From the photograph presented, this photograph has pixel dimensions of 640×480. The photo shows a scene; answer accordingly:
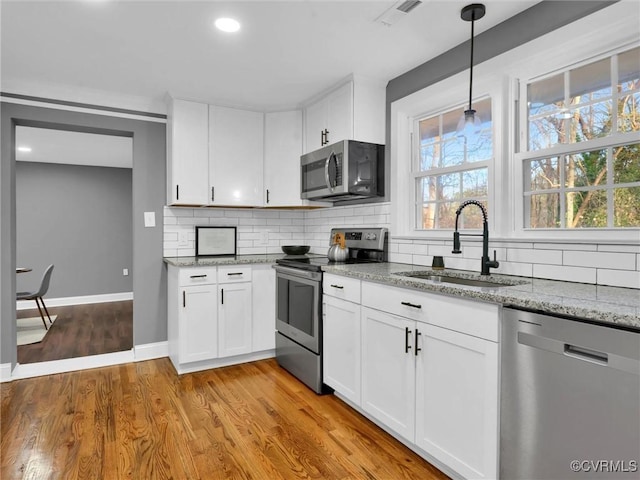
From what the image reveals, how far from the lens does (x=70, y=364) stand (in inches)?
128

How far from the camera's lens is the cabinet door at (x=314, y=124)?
128 inches

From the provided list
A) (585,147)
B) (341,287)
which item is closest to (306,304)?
(341,287)

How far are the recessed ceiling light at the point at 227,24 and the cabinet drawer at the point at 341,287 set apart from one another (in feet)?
5.30

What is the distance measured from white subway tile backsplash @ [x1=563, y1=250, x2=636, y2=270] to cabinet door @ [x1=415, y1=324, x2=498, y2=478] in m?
0.70

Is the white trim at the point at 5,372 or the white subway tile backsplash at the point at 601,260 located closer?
the white subway tile backsplash at the point at 601,260

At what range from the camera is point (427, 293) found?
6.01 feet

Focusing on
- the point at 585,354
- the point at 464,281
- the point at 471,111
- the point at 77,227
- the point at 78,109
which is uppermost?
the point at 78,109

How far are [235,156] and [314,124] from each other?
79 centimetres

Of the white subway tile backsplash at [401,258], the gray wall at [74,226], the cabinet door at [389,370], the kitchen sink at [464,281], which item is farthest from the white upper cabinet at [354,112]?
the gray wall at [74,226]

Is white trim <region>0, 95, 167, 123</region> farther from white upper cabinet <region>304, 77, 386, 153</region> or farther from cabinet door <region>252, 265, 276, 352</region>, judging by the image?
cabinet door <region>252, 265, 276, 352</region>

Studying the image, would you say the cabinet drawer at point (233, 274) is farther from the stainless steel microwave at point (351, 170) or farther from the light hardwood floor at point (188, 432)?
the stainless steel microwave at point (351, 170)

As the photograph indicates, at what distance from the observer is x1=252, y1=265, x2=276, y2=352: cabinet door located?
331 centimetres

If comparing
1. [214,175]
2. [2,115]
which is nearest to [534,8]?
[214,175]

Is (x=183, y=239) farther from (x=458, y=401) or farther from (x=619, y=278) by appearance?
(x=619, y=278)
